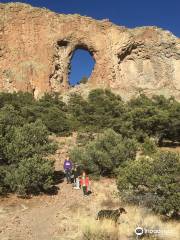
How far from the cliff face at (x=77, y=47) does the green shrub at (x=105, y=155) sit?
27983 mm

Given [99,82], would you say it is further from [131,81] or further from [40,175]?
[40,175]

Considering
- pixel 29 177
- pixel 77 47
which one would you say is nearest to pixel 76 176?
pixel 29 177

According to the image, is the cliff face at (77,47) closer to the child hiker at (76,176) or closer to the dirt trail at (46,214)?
the child hiker at (76,176)

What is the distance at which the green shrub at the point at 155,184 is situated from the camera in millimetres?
12211

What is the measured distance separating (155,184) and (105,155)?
5.86m

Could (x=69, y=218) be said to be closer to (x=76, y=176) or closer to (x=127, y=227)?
(x=127, y=227)

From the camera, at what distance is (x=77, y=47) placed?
165 feet

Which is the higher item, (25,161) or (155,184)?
(25,161)

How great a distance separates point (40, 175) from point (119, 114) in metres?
18.5

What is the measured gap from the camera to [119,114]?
3312cm

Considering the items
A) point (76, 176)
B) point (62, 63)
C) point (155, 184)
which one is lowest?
point (76, 176)

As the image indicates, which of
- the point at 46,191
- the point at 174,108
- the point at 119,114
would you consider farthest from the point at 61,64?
the point at 46,191
